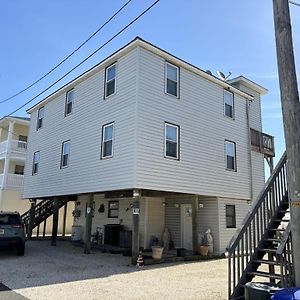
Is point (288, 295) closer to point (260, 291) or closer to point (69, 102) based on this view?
point (260, 291)

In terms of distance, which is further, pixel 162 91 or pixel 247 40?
pixel 162 91

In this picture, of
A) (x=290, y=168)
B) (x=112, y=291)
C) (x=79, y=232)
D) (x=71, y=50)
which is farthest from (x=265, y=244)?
(x=79, y=232)

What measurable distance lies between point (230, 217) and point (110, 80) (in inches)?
339

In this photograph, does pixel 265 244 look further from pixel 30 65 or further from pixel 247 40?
pixel 30 65

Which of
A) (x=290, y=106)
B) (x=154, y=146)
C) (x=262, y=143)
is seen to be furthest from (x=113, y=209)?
(x=290, y=106)

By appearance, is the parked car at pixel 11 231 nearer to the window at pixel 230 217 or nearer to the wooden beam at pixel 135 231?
the wooden beam at pixel 135 231

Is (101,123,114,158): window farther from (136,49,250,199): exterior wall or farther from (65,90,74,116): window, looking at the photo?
(65,90,74,116): window

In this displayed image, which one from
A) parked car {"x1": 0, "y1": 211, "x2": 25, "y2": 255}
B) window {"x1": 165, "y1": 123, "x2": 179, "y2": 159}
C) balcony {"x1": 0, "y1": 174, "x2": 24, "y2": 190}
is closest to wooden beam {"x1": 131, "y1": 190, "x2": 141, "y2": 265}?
window {"x1": 165, "y1": 123, "x2": 179, "y2": 159}

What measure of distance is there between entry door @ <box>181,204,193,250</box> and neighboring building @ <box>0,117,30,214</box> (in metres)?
14.3

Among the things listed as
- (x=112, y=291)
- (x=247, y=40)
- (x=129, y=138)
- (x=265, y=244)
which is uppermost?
(x=247, y=40)

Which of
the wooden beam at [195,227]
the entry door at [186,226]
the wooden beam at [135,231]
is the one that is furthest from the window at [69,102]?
the wooden beam at [195,227]

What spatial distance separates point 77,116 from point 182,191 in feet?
20.9

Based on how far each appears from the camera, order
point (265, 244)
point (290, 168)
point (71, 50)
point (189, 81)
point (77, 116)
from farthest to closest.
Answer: point (77, 116) → point (189, 81) → point (71, 50) → point (265, 244) → point (290, 168)

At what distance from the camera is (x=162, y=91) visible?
1326 centimetres
